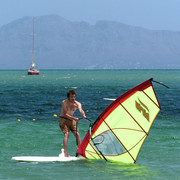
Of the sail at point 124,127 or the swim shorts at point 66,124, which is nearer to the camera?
the sail at point 124,127

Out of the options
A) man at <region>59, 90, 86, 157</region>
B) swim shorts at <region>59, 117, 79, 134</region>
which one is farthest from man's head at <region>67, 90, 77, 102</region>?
swim shorts at <region>59, 117, 79, 134</region>

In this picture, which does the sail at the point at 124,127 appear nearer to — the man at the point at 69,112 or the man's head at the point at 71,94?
the man at the point at 69,112

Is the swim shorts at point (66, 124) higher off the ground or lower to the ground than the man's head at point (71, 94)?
lower

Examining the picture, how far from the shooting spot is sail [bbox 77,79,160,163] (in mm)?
12453

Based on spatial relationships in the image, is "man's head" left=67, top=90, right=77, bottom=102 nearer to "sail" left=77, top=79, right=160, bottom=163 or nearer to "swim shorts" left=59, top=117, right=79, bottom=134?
"swim shorts" left=59, top=117, right=79, bottom=134

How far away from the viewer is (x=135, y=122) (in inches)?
501

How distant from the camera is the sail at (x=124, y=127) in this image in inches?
490

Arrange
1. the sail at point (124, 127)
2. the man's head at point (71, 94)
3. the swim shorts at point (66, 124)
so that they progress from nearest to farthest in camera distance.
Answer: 1. the man's head at point (71, 94)
2. the sail at point (124, 127)
3. the swim shorts at point (66, 124)

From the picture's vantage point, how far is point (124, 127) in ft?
42.1

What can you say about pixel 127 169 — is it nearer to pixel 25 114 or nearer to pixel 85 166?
pixel 85 166

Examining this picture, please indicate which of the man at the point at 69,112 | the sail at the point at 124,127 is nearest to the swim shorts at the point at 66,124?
the man at the point at 69,112

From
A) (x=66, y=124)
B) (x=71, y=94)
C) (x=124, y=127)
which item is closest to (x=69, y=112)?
(x=66, y=124)

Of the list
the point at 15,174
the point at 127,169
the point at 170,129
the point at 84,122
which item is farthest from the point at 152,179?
the point at 84,122

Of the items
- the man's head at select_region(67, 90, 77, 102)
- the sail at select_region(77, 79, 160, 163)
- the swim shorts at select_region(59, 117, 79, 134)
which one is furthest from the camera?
the swim shorts at select_region(59, 117, 79, 134)
